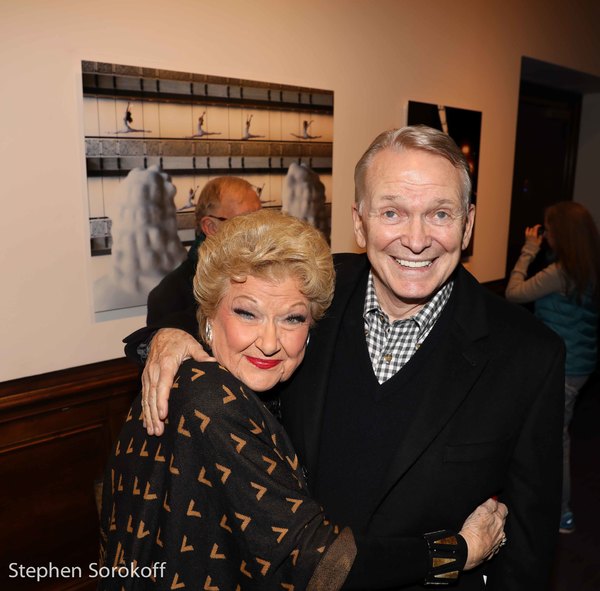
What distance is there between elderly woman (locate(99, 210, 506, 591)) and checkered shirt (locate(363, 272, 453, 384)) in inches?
9.8

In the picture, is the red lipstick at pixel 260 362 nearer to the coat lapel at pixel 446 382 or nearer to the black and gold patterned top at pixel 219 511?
the black and gold patterned top at pixel 219 511

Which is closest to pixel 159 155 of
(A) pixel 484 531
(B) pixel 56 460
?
(B) pixel 56 460

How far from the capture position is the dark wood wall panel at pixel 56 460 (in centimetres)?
235

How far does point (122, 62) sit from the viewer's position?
7.75ft

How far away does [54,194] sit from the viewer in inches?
89.4

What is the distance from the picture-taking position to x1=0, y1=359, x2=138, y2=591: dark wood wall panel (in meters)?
2.35

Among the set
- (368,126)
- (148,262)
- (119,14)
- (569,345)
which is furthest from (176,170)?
(569,345)

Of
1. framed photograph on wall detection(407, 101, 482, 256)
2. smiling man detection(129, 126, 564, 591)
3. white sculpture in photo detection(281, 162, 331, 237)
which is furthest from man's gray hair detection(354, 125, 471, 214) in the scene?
framed photograph on wall detection(407, 101, 482, 256)

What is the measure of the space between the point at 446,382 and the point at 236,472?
1.85 ft

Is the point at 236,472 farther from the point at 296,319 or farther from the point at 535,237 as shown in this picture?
the point at 535,237

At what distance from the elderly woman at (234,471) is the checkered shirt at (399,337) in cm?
26

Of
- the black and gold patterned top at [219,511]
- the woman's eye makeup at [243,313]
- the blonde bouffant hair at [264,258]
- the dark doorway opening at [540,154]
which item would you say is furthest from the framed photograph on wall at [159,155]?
the dark doorway opening at [540,154]

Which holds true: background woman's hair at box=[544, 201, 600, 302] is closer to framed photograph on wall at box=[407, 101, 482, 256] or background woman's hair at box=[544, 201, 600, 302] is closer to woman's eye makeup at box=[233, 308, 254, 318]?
framed photograph on wall at box=[407, 101, 482, 256]

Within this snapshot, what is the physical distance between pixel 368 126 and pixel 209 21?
127 centimetres
